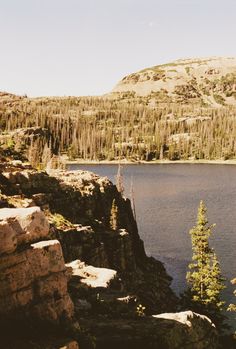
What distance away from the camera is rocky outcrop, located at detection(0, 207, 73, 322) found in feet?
59.4

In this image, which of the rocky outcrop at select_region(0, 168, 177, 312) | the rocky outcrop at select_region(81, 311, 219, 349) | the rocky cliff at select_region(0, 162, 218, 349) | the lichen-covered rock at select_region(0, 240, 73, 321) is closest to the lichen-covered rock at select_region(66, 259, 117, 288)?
the rocky cliff at select_region(0, 162, 218, 349)

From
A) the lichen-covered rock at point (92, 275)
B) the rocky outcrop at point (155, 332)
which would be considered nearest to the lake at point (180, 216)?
the lichen-covered rock at point (92, 275)

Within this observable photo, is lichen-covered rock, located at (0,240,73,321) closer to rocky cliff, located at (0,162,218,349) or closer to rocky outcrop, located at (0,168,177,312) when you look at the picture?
rocky cliff, located at (0,162,218,349)

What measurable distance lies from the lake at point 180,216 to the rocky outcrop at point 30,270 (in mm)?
41090

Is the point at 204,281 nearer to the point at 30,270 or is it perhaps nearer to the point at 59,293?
the point at 59,293

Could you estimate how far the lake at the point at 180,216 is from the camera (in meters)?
72.0

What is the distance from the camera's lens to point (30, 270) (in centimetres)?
1883

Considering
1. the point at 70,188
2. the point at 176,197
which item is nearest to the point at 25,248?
the point at 70,188

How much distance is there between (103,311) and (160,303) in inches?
939

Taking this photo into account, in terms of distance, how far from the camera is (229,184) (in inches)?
6422

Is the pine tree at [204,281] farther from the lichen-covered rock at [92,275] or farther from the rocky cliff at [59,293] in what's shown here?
the lichen-covered rock at [92,275]

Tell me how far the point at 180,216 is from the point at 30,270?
88.9 m

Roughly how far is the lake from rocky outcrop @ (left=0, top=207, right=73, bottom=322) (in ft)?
135

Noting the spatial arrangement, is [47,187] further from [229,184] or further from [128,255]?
[229,184]
